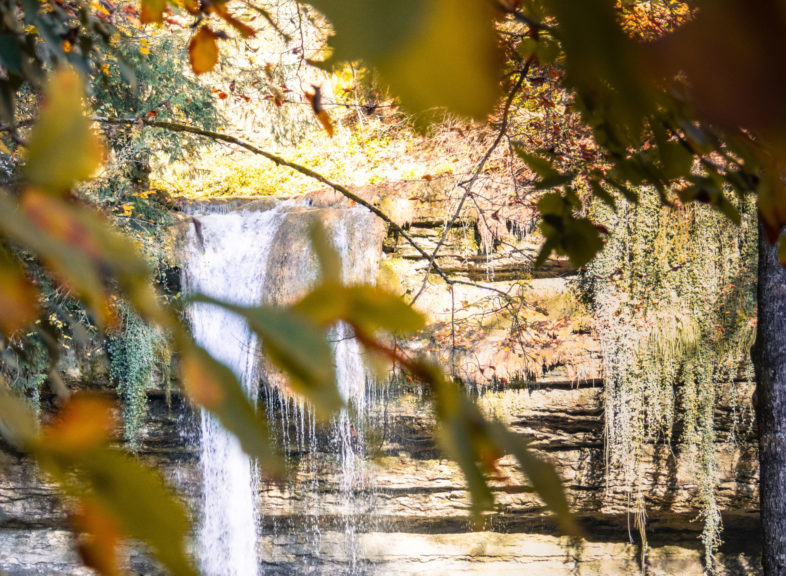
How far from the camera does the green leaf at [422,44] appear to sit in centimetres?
16

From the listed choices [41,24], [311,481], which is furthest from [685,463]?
[41,24]

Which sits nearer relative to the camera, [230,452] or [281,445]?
[281,445]

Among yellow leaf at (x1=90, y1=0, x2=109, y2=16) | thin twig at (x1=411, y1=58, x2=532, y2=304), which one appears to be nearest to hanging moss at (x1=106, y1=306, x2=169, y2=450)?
yellow leaf at (x1=90, y1=0, x2=109, y2=16)

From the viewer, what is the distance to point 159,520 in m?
0.18

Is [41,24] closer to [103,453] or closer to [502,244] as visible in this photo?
[103,453]

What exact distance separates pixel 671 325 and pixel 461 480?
1.70 meters

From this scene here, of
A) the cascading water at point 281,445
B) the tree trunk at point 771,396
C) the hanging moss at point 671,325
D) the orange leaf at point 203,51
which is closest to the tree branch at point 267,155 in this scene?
the orange leaf at point 203,51

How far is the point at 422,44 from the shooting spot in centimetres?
16

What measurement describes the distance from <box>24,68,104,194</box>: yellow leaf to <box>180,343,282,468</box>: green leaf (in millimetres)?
69

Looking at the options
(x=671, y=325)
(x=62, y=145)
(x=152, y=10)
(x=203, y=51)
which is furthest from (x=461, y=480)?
(x=62, y=145)

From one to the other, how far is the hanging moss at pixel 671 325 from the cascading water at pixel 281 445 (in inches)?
67.8

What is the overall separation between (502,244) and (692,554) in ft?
8.34

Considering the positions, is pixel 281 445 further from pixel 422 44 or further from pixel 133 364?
pixel 422 44

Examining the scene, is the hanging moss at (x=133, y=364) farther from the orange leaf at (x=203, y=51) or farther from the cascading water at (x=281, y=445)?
the orange leaf at (x=203, y=51)
